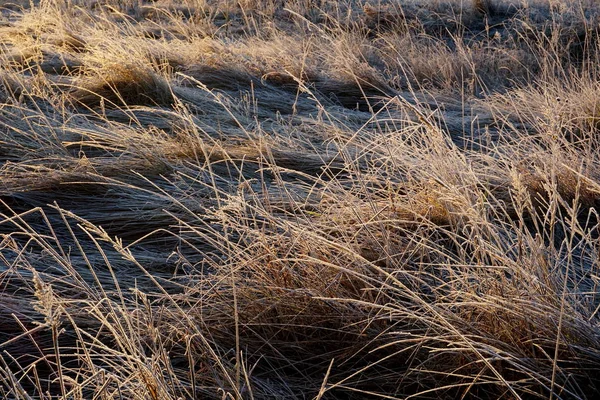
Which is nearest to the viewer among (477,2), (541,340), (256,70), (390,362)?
(541,340)

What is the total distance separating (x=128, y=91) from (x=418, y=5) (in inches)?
178

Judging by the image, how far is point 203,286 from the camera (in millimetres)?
1589

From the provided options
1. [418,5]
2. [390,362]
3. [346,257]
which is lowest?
[418,5]

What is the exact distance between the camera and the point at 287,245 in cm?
160

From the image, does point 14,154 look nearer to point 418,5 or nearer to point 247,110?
point 247,110

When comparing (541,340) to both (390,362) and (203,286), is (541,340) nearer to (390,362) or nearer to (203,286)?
(390,362)

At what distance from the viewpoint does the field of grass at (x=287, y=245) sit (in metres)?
1.27

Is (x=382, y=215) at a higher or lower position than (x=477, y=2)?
A: higher

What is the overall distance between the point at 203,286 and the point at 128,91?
2.26 metres

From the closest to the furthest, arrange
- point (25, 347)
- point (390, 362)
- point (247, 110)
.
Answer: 1. point (390, 362)
2. point (25, 347)
3. point (247, 110)

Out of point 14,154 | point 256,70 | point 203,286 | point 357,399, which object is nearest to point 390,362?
point 357,399

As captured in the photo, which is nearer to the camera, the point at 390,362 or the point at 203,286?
the point at 390,362

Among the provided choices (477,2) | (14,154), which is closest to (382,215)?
(14,154)

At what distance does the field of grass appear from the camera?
4.16 feet
